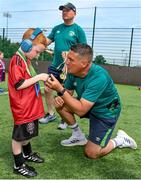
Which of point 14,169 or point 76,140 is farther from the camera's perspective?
point 76,140

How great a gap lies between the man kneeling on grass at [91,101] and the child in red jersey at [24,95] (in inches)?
8.7

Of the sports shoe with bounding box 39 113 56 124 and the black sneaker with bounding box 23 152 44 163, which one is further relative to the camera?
the sports shoe with bounding box 39 113 56 124

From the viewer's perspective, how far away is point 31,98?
149 inches

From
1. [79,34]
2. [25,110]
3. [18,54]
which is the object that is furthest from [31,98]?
[79,34]

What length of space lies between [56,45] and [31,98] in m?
2.39

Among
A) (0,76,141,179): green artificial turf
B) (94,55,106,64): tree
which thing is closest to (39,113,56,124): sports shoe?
(0,76,141,179): green artificial turf

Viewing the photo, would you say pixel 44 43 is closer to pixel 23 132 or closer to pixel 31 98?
pixel 31 98

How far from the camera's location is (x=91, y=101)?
3.99 metres

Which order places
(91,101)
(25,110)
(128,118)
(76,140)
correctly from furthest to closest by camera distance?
1. (128,118)
2. (76,140)
3. (91,101)
4. (25,110)

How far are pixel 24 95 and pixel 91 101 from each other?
703mm

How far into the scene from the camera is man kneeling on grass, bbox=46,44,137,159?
154 inches

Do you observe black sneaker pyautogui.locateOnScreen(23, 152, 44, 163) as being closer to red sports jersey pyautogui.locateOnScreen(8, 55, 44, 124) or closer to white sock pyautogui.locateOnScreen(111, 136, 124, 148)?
red sports jersey pyautogui.locateOnScreen(8, 55, 44, 124)

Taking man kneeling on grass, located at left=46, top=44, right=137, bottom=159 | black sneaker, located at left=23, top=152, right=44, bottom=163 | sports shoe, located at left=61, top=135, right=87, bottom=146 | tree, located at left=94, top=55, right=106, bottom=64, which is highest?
man kneeling on grass, located at left=46, top=44, right=137, bottom=159

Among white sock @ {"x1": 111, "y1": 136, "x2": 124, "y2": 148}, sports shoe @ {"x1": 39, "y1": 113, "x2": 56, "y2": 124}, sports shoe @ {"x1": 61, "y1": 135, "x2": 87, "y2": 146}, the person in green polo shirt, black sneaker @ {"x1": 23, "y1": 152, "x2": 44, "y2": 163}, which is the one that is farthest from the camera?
sports shoe @ {"x1": 39, "y1": 113, "x2": 56, "y2": 124}
